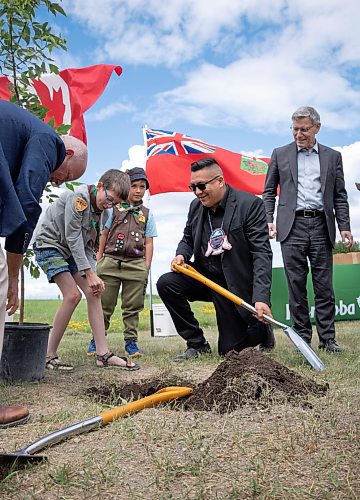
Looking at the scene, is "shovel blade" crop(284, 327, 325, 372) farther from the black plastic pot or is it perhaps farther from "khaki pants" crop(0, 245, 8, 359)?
"khaki pants" crop(0, 245, 8, 359)

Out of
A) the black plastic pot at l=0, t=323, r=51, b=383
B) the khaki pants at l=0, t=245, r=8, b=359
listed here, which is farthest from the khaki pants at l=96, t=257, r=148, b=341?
the khaki pants at l=0, t=245, r=8, b=359

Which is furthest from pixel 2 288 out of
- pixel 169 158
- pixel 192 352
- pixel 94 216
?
pixel 169 158

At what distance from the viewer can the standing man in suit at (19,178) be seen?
8.16 feet

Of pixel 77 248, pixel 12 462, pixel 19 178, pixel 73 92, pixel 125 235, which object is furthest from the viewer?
pixel 73 92

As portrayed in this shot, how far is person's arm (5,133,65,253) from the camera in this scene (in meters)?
2.55

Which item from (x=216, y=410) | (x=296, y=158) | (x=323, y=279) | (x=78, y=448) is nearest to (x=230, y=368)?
(x=216, y=410)

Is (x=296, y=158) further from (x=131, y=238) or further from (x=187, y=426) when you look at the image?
(x=187, y=426)

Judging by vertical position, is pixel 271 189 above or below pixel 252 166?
below

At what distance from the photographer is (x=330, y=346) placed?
5.08 m

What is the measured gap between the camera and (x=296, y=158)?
5.32 metres

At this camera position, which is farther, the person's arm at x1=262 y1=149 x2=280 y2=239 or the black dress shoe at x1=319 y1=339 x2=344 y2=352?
the person's arm at x1=262 y1=149 x2=280 y2=239

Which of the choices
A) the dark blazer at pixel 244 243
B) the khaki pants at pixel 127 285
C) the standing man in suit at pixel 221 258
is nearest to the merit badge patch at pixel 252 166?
the khaki pants at pixel 127 285

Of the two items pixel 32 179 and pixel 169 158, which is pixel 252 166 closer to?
pixel 169 158

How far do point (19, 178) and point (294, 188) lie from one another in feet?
10.4
